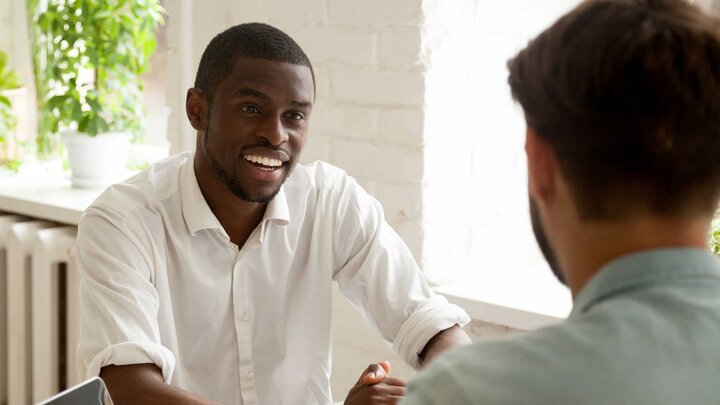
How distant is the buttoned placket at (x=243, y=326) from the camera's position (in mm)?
1896

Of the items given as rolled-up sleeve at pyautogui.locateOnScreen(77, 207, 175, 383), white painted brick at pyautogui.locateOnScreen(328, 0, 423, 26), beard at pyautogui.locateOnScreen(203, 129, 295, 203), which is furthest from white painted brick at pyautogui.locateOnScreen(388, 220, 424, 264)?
rolled-up sleeve at pyautogui.locateOnScreen(77, 207, 175, 383)

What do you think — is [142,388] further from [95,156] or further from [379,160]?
[95,156]

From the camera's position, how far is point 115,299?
171cm

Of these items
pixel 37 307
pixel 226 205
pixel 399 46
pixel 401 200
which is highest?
pixel 399 46

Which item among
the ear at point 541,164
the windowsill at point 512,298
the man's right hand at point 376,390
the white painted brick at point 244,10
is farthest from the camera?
the white painted brick at point 244,10

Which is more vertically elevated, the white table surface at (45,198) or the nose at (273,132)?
the nose at (273,132)

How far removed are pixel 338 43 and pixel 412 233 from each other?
0.46m

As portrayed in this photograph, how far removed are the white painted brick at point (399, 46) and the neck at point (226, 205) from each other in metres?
0.59

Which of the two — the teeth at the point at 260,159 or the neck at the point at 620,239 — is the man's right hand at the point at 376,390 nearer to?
the teeth at the point at 260,159

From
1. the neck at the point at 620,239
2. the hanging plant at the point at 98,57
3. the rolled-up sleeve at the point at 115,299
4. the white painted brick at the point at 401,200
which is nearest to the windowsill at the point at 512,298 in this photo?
the white painted brick at the point at 401,200

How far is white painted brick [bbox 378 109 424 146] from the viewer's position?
7.73 feet

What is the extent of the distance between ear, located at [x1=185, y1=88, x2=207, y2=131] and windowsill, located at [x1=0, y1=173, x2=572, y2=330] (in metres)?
0.71

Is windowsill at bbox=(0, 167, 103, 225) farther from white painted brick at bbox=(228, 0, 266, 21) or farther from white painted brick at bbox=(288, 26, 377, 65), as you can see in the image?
white painted brick at bbox=(288, 26, 377, 65)

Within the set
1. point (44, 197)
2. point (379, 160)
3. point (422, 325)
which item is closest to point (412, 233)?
point (379, 160)
